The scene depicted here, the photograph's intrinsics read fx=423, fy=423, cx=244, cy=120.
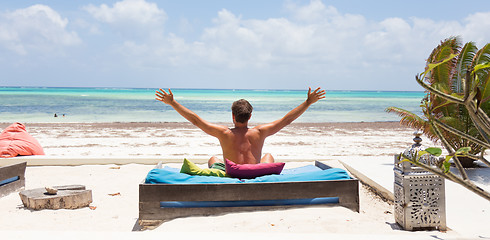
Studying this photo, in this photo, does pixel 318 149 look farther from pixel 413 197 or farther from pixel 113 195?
pixel 413 197

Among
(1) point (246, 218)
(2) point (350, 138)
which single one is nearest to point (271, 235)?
(1) point (246, 218)

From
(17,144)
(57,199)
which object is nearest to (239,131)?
(57,199)

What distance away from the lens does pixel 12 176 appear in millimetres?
5746

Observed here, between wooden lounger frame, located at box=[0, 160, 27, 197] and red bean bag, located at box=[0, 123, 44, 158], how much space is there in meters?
2.70

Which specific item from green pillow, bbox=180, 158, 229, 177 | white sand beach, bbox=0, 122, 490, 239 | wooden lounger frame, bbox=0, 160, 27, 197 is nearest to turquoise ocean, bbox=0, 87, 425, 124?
white sand beach, bbox=0, 122, 490, 239

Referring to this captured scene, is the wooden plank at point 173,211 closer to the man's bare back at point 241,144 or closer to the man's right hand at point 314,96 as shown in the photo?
the man's bare back at point 241,144

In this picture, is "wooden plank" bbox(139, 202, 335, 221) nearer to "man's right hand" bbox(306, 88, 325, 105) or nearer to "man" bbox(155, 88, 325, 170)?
"man" bbox(155, 88, 325, 170)

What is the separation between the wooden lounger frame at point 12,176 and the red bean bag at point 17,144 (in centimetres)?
270

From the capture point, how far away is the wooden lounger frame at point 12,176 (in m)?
5.57

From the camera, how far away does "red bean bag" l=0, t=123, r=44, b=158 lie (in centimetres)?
831

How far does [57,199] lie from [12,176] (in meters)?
1.25

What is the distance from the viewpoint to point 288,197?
414 centimetres

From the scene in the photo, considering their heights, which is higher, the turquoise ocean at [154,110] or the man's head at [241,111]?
the man's head at [241,111]

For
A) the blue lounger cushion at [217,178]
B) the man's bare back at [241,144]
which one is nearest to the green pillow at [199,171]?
the blue lounger cushion at [217,178]
